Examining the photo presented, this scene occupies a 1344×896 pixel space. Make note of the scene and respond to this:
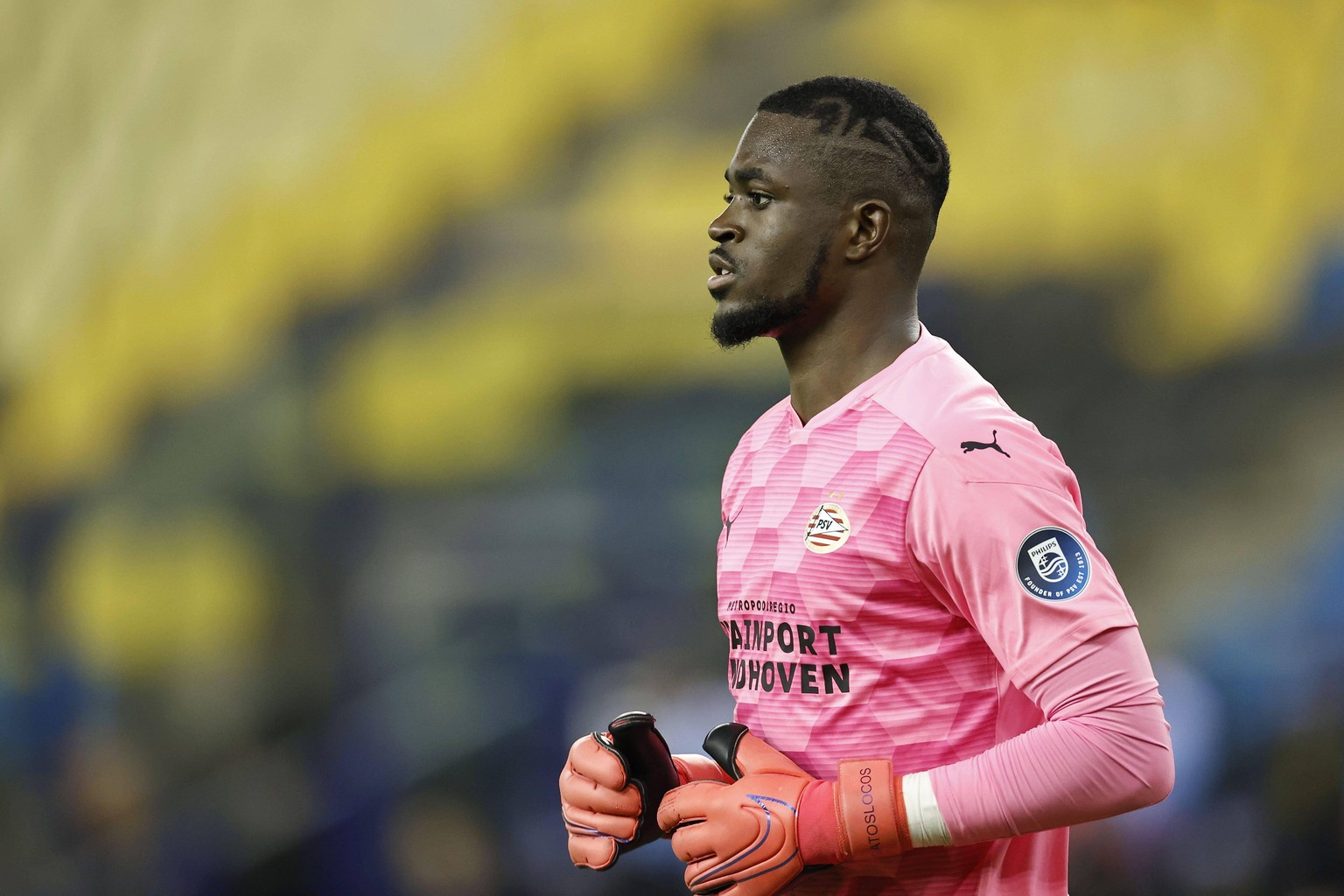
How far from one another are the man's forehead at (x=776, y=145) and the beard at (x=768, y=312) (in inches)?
4.1

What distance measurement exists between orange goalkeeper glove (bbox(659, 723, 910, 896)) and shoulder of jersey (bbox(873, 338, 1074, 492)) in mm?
295

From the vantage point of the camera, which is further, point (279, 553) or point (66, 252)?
point (66, 252)

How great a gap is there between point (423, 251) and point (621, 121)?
657 mm

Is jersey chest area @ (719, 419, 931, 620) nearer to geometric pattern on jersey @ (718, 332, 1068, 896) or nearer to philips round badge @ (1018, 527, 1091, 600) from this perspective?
geometric pattern on jersey @ (718, 332, 1068, 896)

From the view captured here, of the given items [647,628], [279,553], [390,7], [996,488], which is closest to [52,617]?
[279,553]

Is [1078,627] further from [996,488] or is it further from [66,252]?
[66,252]

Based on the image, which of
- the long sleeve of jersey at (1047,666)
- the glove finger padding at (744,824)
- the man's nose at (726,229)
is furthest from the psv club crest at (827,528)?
the man's nose at (726,229)

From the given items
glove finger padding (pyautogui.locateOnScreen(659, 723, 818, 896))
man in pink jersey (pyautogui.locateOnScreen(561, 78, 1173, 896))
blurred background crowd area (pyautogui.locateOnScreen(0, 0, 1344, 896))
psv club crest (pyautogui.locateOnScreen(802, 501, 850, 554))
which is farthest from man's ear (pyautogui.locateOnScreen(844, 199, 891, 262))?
blurred background crowd area (pyautogui.locateOnScreen(0, 0, 1344, 896))

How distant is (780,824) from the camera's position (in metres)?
1.14

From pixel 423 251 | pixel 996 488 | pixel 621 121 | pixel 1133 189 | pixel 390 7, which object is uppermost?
pixel 390 7

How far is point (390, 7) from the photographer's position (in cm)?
346

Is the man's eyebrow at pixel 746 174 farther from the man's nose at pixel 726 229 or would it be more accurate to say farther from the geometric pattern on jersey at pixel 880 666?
the geometric pattern on jersey at pixel 880 666

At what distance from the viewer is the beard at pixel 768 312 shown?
4.44 ft

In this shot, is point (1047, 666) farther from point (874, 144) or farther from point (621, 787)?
point (874, 144)
